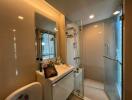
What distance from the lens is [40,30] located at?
2.04 m

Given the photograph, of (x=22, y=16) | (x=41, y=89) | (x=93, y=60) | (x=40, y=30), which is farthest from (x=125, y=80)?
(x=93, y=60)

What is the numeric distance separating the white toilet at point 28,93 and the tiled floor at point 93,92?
126 cm

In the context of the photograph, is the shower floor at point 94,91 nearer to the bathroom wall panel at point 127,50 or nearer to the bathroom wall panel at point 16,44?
the bathroom wall panel at point 127,50

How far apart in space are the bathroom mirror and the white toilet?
0.61 m

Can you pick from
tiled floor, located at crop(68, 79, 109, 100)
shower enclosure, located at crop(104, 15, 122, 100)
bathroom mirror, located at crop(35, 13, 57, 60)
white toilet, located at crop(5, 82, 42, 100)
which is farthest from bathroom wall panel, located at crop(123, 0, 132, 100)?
bathroom mirror, located at crop(35, 13, 57, 60)

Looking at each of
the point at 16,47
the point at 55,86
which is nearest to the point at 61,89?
the point at 55,86

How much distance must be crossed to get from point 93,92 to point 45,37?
7.27ft

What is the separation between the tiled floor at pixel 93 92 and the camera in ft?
8.82

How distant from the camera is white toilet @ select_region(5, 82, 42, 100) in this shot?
1289 millimetres

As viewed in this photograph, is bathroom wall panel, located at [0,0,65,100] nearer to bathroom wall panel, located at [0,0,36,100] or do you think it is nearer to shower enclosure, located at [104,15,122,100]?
bathroom wall panel, located at [0,0,36,100]

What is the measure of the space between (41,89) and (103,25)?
3141 mm

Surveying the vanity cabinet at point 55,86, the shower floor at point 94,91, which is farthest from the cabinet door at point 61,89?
the shower floor at point 94,91

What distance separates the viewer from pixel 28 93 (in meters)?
1.43

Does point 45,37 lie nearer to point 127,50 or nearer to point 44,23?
point 44,23
